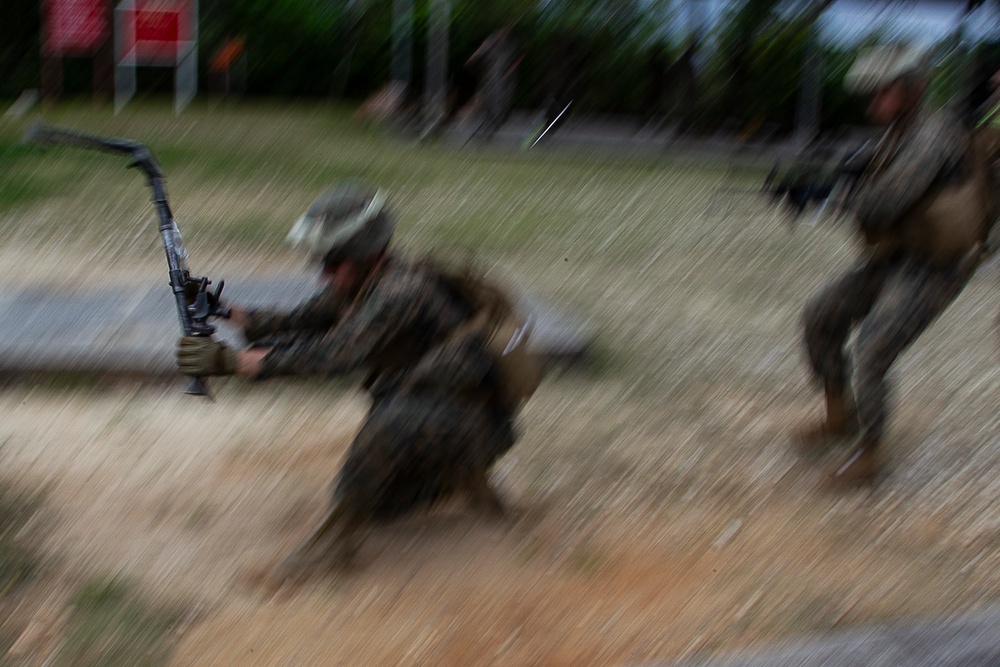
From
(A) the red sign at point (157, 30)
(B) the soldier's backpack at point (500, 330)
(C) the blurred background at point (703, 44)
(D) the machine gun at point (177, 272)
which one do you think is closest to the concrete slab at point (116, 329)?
(D) the machine gun at point (177, 272)

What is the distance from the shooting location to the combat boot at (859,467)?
4355 mm

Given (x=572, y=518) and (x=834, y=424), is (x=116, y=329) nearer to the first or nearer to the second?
(x=572, y=518)

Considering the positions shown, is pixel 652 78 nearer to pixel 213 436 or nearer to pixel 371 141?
pixel 213 436

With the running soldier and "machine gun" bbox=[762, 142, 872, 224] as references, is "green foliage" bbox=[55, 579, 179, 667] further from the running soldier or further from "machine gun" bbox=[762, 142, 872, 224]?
"machine gun" bbox=[762, 142, 872, 224]

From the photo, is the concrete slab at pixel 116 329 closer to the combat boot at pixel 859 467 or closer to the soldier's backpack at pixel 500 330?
the soldier's backpack at pixel 500 330

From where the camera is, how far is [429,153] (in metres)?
11.1

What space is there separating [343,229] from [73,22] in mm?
10862

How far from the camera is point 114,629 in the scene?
11.1ft

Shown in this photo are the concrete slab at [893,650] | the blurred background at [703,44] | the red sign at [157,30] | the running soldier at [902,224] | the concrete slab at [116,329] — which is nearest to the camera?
the blurred background at [703,44]

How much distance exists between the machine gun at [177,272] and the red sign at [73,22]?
981cm

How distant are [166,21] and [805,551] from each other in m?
10.9

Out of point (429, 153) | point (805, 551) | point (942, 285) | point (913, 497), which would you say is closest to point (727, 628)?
point (805, 551)

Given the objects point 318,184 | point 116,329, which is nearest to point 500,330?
point 116,329

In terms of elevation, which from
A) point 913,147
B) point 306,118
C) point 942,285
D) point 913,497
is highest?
point 913,147
